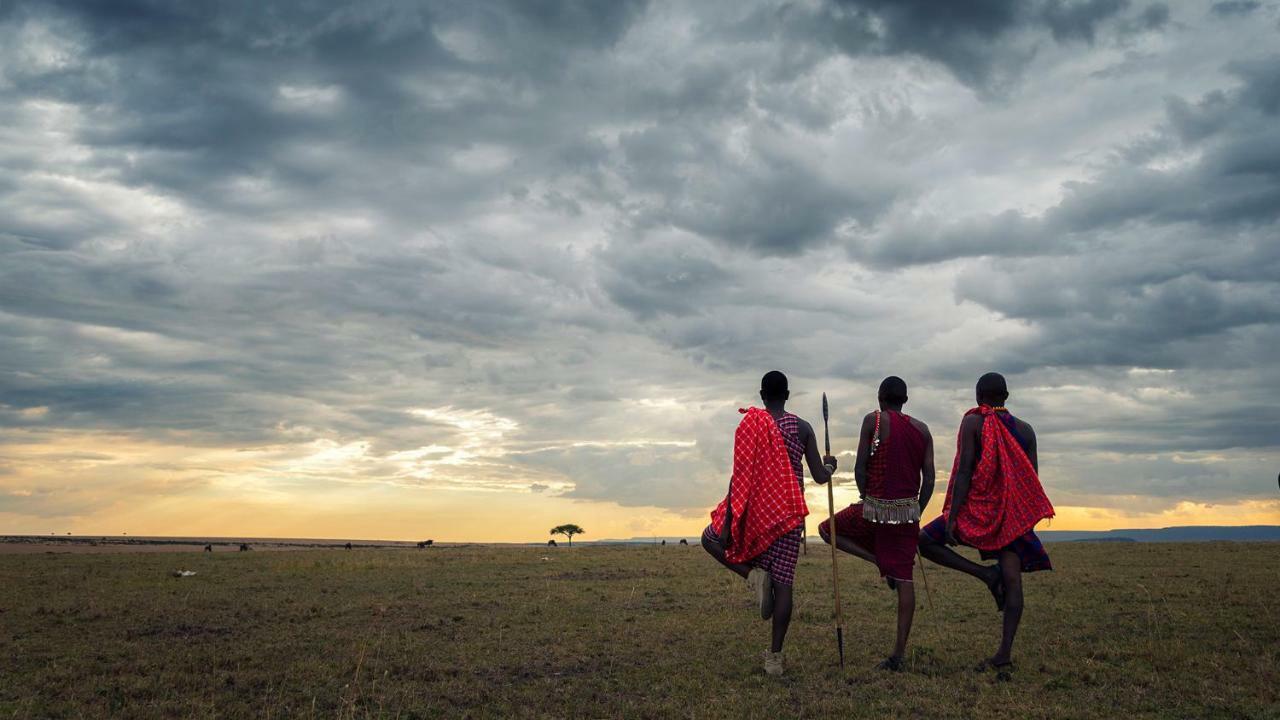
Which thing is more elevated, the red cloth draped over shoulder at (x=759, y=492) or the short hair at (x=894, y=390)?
the short hair at (x=894, y=390)

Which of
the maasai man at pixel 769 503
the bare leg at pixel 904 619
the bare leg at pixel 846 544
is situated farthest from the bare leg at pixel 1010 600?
the maasai man at pixel 769 503

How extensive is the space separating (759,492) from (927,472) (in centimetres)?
177

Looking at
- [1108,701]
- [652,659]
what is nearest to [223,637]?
[652,659]

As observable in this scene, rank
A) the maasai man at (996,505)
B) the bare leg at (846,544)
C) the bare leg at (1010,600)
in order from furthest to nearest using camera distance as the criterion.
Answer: the bare leg at (846,544)
the maasai man at (996,505)
the bare leg at (1010,600)

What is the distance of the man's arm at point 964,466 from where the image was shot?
29.8 feet

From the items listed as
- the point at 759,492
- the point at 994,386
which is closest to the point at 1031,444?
the point at 994,386

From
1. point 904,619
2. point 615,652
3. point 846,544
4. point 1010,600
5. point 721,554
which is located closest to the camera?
point 1010,600

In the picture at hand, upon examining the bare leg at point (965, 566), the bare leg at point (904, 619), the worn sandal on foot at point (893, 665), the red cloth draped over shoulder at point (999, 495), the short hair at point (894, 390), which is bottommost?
the worn sandal on foot at point (893, 665)

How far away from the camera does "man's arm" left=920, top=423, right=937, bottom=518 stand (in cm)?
895

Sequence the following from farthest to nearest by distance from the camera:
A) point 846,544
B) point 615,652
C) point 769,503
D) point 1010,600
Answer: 1. point 615,652
2. point 846,544
3. point 769,503
4. point 1010,600

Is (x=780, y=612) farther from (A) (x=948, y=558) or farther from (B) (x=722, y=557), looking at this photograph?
(A) (x=948, y=558)

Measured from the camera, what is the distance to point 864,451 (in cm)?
925

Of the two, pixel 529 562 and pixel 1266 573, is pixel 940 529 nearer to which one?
pixel 1266 573

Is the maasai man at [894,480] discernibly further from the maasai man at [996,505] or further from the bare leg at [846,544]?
the maasai man at [996,505]
